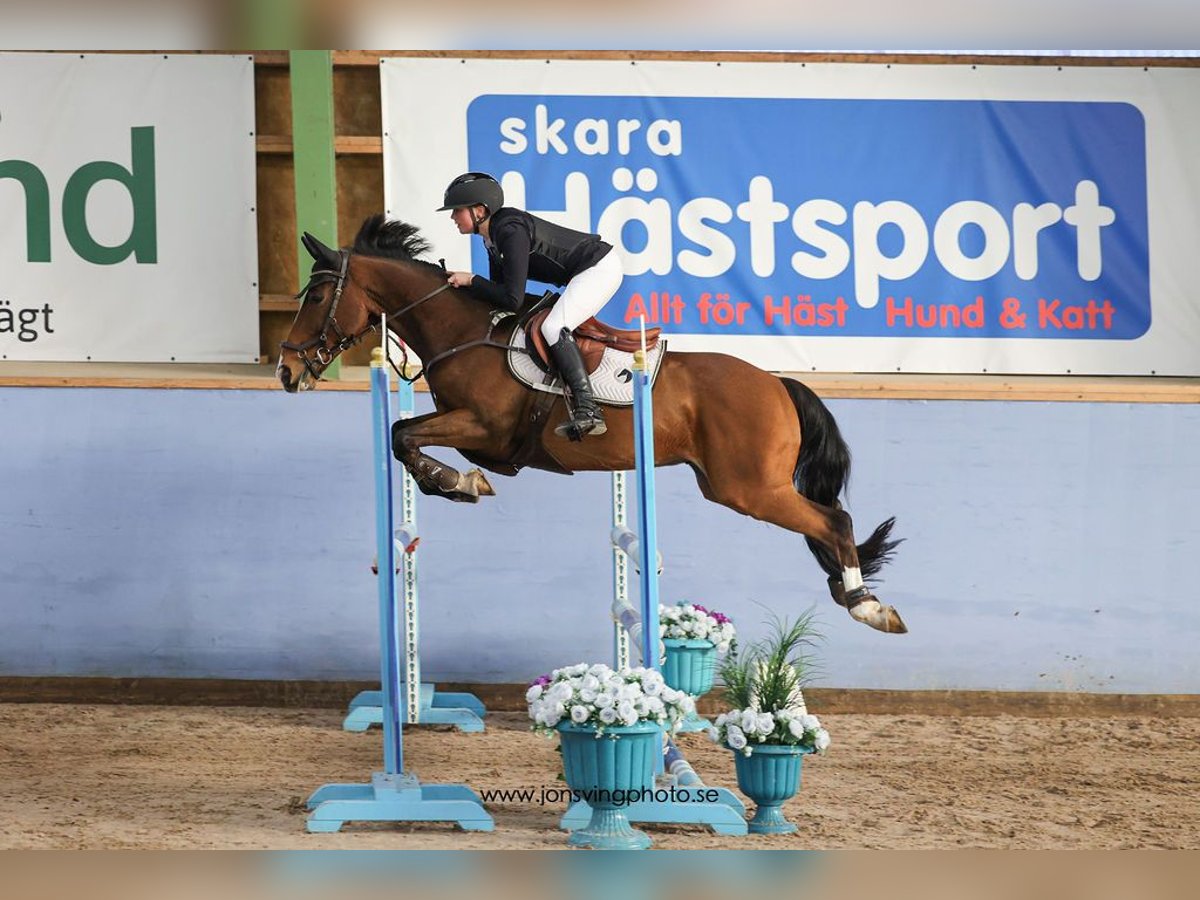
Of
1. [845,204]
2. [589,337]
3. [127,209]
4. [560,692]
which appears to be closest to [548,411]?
[589,337]

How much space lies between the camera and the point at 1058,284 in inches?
264

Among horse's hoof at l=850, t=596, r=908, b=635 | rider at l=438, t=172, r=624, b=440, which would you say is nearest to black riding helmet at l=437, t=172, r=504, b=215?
rider at l=438, t=172, r=624, b=440

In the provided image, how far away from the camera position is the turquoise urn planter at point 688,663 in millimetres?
5508

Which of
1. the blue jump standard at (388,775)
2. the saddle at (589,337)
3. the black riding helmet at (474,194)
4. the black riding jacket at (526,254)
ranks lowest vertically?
the blue jump standard at (388,775)

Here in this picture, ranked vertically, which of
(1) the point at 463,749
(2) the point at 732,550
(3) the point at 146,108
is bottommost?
(1) the point at 463,749

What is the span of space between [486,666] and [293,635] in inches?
35.2

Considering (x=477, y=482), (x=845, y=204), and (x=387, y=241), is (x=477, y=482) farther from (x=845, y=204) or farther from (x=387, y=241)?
(x=845, y=204)

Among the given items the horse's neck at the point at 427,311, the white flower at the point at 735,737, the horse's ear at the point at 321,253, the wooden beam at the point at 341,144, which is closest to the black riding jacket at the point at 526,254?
the horse's neck at the point at 427,311

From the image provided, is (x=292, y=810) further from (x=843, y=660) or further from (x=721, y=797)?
(x=843, y=660)

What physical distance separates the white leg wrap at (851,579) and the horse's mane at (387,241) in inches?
67.1

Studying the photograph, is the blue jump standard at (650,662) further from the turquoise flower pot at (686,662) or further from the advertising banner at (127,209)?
the advertising banner at (127,209)

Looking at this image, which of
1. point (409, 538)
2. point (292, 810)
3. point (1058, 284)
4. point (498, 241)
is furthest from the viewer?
point (1058, 284)

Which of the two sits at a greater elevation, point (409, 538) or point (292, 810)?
point (409, 538)

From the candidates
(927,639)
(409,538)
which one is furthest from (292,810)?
(927,639)
